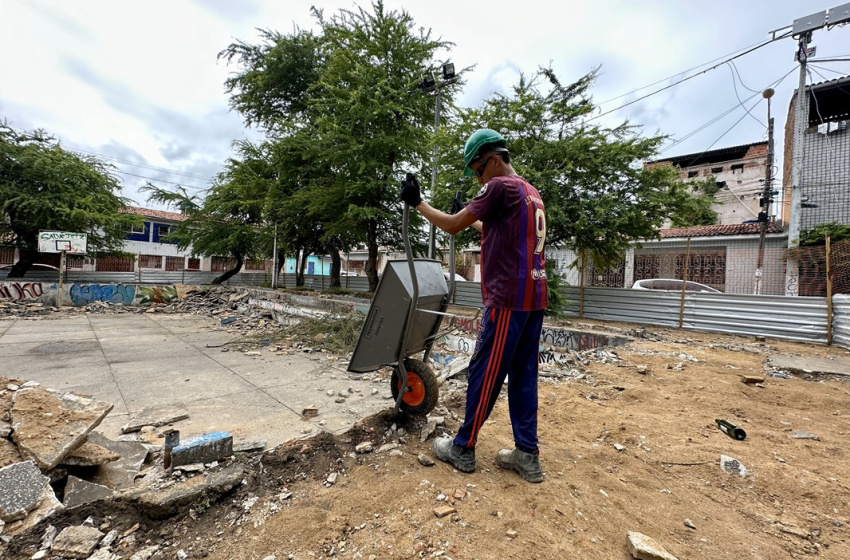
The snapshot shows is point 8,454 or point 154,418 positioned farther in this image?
point 154,418

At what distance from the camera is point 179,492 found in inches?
67.6

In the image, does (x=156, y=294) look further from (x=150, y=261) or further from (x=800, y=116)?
(x=800, y=116)

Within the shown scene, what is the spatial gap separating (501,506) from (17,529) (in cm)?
201

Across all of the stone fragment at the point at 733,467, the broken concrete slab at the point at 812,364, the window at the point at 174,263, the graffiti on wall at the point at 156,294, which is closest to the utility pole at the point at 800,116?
the broken concrete slab at the point at 812,364

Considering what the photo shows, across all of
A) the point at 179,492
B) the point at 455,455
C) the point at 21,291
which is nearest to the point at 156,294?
the point at 21,291

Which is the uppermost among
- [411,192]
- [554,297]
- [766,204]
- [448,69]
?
[448,69]

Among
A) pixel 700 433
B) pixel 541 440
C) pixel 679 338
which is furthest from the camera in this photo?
pixel 679 338

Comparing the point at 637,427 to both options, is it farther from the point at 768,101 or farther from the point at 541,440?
the point at 768,101

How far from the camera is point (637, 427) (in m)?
2.71

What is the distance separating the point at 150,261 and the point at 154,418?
30.6 m

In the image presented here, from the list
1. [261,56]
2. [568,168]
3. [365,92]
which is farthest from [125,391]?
[261,56]

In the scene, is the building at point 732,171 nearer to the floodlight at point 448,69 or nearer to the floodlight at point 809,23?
the floodlight at point 809,23

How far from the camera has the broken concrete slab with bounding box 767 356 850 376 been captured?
4613 mm

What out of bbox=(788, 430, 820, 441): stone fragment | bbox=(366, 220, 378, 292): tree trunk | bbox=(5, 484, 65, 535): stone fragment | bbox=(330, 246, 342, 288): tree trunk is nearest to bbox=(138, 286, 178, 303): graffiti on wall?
bbox=(330, 246, 342, 288): tree trunk
